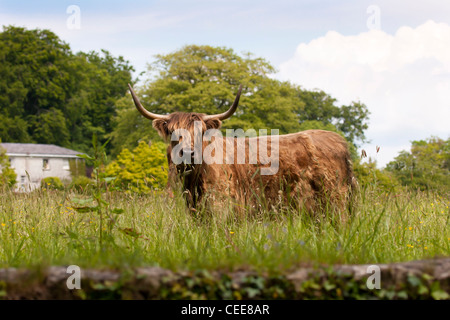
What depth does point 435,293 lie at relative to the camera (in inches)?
111

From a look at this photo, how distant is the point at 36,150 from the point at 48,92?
216 inches

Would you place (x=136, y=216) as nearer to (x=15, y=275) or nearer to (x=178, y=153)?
(x=178, y=153)

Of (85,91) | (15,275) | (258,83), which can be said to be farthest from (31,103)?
(15,275)

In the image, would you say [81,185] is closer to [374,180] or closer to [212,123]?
[212,123]

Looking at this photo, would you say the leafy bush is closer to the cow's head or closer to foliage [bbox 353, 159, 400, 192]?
the cow's head

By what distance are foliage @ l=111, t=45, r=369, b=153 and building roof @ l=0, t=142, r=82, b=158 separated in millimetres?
9023

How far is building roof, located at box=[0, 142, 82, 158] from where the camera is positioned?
39450mm

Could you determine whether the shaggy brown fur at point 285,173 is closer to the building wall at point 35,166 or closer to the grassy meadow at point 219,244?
the grassy meadow at point 219,244

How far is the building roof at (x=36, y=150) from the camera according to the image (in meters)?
39.5

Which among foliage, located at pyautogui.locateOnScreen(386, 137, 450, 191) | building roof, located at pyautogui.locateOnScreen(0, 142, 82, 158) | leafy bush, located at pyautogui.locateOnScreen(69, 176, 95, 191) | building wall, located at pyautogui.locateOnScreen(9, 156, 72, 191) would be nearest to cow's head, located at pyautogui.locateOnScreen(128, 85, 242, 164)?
leafy bush, located at pyautogui.locateOnScreen(69, 176, 95, 191)

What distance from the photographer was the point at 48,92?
41.8 metres

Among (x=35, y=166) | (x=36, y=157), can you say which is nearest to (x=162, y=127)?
(x=36, y=157)

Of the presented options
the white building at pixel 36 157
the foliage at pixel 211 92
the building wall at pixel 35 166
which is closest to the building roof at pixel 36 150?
the white building at pixel 36 157
